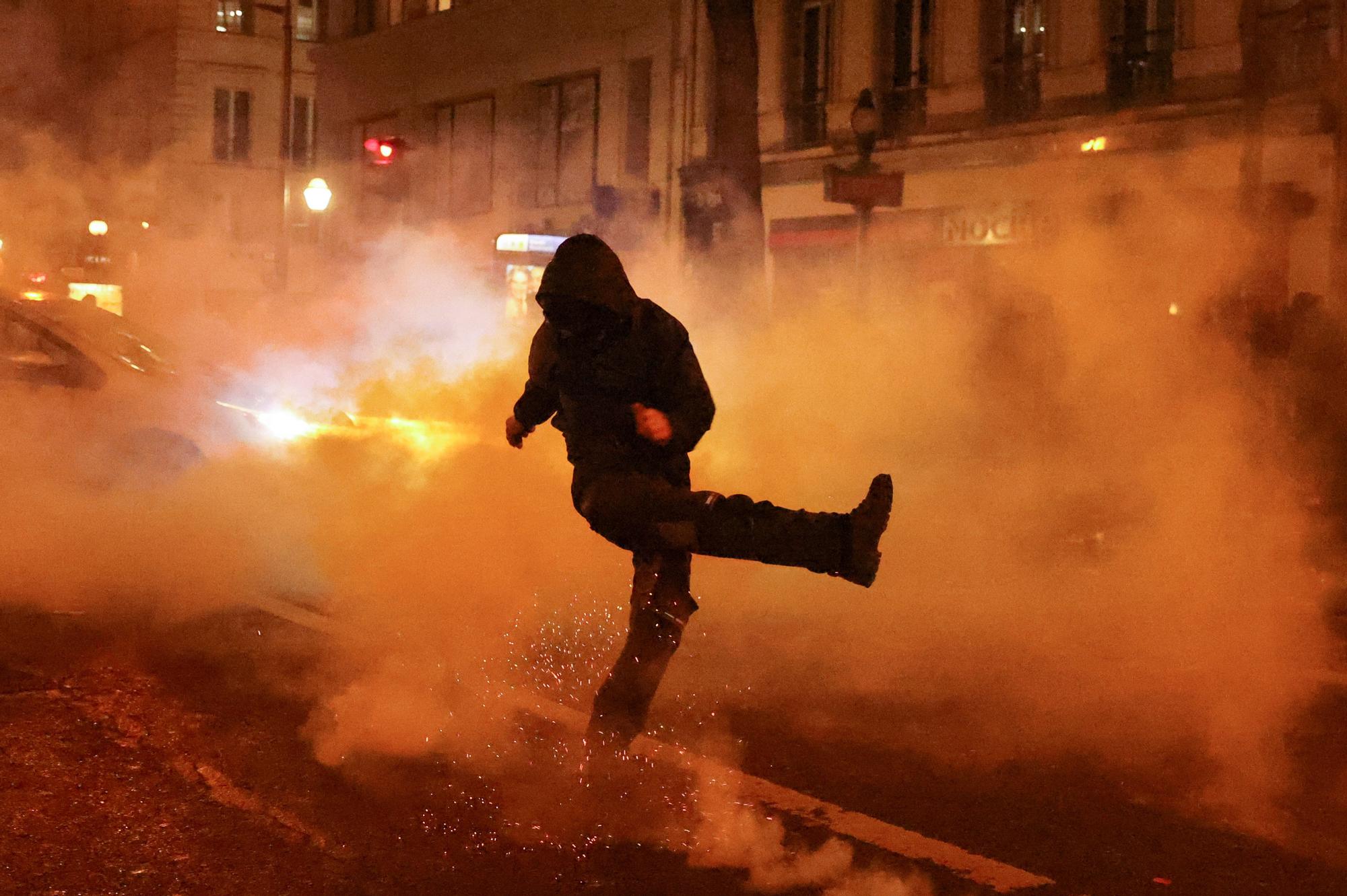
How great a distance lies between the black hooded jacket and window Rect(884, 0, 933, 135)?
13.6 metres

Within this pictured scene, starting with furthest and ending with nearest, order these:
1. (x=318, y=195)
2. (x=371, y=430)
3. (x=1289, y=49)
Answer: (x=318, y=195) → (x=1289, y=49) → (x=371, y=430)

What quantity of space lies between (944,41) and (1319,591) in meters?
10.6

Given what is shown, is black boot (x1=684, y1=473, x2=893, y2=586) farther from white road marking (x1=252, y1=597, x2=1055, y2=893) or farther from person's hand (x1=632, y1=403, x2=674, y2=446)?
white road marking (x1=252, y1=597, x2=1055, y2=893)

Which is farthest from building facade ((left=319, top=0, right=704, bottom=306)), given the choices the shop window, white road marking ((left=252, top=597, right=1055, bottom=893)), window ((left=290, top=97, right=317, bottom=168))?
white road marking ((left=252, top=597, right=1055, bottom=893))

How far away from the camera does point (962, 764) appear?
3.82 meters

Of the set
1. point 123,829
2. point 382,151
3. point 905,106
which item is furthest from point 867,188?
point 123,829

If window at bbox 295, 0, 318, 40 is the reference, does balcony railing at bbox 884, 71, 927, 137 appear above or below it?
below

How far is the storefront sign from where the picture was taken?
1355cm

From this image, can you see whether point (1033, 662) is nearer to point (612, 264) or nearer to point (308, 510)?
point (612, 264)

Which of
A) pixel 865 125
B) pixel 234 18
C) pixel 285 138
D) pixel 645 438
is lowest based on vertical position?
pixel 645 438

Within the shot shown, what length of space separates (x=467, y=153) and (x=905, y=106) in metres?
8.49

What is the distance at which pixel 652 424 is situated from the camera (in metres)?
3.15

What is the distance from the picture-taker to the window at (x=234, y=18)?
112 feet

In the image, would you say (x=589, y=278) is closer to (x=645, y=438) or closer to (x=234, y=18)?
(x=645, y=438)
